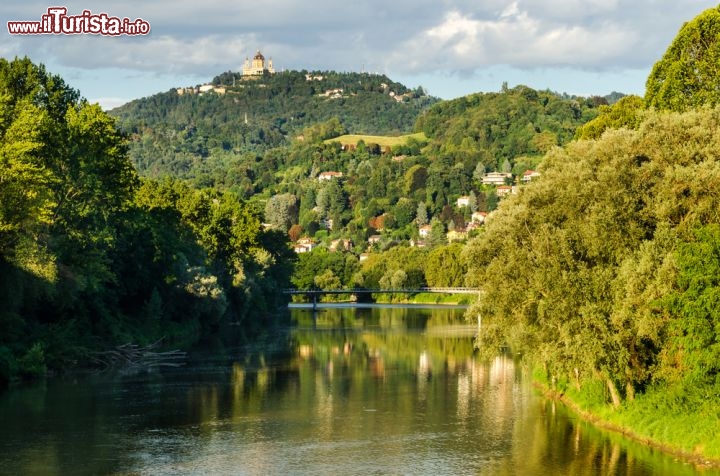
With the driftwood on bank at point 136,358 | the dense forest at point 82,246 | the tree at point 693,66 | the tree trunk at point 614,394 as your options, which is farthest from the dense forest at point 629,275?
the driftwood on bank at point 136,358

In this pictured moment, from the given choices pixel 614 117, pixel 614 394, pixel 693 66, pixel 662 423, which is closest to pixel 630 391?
pixel 614 394

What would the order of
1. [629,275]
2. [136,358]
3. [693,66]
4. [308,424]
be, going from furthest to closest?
1. [136,358]
2. [693,66]
3. [308,424]
4. [629,275]

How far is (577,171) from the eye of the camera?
50875mm

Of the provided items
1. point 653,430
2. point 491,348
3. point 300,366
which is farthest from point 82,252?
point 653,430

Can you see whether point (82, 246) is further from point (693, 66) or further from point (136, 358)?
point (693, 66)

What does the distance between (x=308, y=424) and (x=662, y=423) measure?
1907cm

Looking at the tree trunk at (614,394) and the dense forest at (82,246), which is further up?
the dense forest at (82,246)

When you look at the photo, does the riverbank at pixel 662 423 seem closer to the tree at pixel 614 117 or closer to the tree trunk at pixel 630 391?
the tree trunk at pixel 630 391

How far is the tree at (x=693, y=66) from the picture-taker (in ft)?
210

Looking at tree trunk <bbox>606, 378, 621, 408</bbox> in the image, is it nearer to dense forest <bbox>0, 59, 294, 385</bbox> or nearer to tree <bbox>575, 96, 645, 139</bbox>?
tree <bbox>575, 96, 645, 139</bbox>

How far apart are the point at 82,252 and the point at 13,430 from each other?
3060 cm

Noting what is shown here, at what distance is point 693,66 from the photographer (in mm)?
65938

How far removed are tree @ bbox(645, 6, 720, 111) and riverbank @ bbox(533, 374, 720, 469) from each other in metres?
20.8

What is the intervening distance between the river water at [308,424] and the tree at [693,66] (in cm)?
2120
